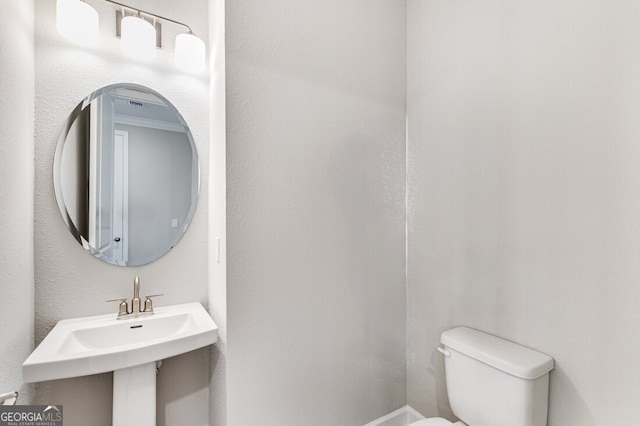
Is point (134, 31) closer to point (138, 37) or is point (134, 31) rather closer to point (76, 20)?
point (138, 37)

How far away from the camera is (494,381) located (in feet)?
3.93

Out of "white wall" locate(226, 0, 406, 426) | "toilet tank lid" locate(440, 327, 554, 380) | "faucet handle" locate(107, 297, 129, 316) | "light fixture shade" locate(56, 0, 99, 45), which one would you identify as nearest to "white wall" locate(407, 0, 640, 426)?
"toilet tank lid" locate(440, 327, 554, 380)

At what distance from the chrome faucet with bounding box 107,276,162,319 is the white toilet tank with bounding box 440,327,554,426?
1.43 m

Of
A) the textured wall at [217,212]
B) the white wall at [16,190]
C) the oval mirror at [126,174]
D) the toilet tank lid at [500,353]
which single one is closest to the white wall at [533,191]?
the toilet tank lid at [500,353]

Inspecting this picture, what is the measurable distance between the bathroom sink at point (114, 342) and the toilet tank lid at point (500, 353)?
1091 millimetres

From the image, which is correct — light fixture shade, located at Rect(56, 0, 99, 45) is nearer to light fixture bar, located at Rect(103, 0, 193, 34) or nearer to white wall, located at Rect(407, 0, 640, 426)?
light fixture bar, located at Rect(103, 0, 193, 34)

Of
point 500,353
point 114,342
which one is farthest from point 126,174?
point 500,353

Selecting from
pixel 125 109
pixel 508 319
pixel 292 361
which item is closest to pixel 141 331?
pixel 292 361

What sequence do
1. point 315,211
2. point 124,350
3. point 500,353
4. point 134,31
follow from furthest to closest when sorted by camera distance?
1. point 315,211
2. point 134,31
3. point 500,353
4. point 124,350

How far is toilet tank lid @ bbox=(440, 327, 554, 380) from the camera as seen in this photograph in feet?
3.72

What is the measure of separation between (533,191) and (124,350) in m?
1.74

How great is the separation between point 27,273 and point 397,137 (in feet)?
6.20

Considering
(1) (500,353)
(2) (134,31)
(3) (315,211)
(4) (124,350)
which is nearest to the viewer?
(4) (124,350)

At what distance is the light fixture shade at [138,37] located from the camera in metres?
1.38
